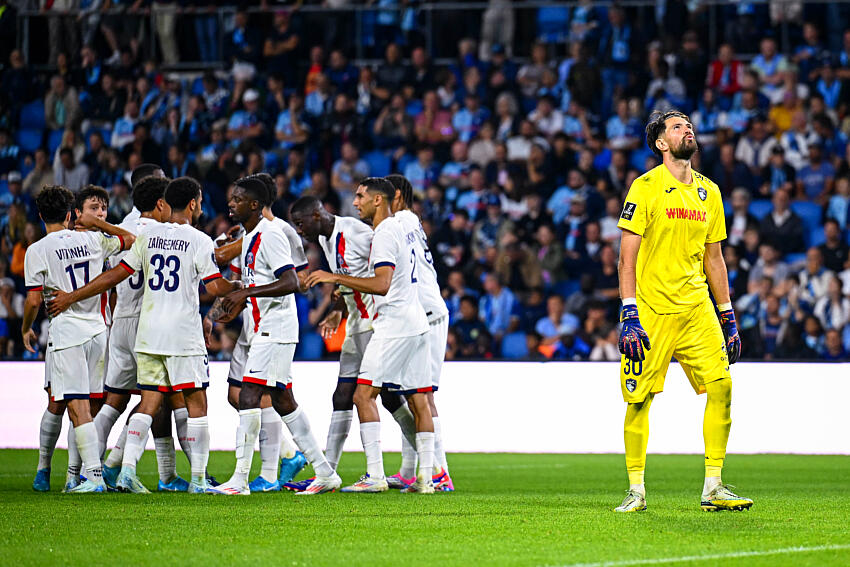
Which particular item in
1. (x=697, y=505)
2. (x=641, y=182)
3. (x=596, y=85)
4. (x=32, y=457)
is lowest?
(x=32, y=457)

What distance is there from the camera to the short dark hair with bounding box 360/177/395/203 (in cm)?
925

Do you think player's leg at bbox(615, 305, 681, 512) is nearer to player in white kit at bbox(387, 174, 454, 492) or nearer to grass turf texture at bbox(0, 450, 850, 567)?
grass turf texture at bbox(0, 450, 850, 567)

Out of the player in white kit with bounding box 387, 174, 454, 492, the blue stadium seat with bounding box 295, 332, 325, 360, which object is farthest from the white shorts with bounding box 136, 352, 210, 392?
the blue stadium seat with bounding box 295, 332, 325, 360

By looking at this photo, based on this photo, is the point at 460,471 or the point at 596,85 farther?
the point at 596,85

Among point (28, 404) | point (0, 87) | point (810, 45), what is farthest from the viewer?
point (0, 87)

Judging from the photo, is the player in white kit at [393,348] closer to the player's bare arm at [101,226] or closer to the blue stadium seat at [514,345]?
the player's bare arm at [101,226]

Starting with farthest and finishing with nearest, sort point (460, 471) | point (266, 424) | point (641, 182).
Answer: point (460, 471) < point (266, 424) < point (641, 182)

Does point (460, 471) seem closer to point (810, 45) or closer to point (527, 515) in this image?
point (527, 515)

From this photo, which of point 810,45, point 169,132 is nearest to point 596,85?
point 810,45

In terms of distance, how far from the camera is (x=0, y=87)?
66.0 feet

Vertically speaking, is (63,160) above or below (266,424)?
above

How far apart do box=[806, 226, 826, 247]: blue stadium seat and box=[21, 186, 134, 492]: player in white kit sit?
10.6 m

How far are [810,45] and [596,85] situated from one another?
3248 mm

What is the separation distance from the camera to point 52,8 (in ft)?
67.6
